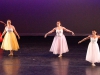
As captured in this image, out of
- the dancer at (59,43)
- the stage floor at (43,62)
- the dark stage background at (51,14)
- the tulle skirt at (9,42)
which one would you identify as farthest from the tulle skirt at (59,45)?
the dark stage background at (51,14)

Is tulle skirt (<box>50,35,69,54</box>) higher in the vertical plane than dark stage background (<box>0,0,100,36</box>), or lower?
lower

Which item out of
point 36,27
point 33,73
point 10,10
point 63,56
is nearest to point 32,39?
point 36,27

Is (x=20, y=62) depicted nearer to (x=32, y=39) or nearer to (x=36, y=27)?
(x=32, y=39)

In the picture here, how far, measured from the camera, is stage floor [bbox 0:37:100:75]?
7125 mm

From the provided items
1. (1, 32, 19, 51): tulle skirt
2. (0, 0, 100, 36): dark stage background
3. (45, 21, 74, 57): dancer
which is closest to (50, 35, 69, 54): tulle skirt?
(45, 21, 74, 57): dancer

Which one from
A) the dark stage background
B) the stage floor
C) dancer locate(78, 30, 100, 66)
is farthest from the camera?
the dark stage background

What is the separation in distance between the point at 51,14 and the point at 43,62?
556 cm

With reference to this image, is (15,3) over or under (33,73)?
over

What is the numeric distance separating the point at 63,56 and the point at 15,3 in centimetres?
530

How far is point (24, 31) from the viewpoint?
44.9ft

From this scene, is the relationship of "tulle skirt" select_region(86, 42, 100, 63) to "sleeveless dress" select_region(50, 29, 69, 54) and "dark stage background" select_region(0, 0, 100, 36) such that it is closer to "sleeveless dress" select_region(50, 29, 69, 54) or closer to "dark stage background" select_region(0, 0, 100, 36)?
"sleeveless dress" select_region(50, 29, 69, 54)

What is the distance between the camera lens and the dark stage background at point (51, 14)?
13.2 metres

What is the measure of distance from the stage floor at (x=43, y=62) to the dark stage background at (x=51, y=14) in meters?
2.64

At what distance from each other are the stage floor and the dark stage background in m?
2.64
